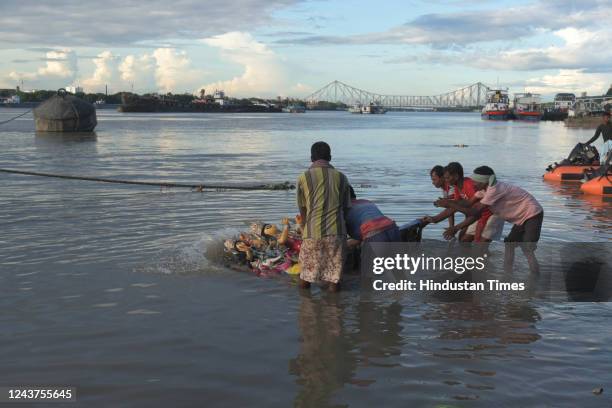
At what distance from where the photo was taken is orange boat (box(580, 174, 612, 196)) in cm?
→ 1697

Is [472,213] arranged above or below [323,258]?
above

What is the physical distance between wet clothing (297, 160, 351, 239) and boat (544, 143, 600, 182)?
609 inches

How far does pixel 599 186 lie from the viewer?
17172 millimetres

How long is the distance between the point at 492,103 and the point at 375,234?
127 m

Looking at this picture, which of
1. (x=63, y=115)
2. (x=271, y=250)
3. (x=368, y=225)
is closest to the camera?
(x=368, y=225)

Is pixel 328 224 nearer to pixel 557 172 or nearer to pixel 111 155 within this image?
pixel 557 172

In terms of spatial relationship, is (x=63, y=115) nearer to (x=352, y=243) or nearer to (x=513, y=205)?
(x=352, y=243)

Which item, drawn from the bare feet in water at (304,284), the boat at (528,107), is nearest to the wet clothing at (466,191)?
the bare feet in water at (304,284)

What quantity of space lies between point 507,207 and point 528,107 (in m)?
127

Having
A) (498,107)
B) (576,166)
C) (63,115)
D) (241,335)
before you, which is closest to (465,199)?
(241,335)

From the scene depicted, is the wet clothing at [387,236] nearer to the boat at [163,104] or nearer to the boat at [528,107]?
the boat at [528,107]

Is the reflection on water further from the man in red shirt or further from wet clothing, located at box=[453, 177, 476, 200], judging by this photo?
wet clothing, located at box=[453, 177, 476, 200]

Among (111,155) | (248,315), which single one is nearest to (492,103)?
(111,155)

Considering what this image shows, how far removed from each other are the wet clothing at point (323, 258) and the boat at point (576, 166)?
15.3 m
